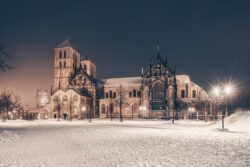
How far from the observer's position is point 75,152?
12.5 m

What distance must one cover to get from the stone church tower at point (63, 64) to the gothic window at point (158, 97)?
30501 mm

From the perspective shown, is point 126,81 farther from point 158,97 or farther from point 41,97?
point 41,97

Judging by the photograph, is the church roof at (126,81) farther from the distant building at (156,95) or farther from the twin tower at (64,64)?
the twin tower at (64,64)

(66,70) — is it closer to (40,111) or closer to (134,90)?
(40,111)

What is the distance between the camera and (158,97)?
61.6m

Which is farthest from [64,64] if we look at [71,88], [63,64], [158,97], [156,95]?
[158,97]

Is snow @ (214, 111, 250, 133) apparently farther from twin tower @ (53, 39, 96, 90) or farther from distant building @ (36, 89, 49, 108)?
distant building @ (36, 89, 49, 108)

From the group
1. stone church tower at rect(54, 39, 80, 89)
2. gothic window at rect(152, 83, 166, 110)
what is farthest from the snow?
stone church tower at rect(54, 39, 80, 89)

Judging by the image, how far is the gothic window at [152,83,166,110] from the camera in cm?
6080

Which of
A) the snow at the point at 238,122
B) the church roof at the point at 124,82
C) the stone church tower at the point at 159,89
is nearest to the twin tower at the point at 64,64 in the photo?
the church roof at the point at 124,82

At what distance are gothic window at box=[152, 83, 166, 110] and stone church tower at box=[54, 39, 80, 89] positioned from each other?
30.5 metres

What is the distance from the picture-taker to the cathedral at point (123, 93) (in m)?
60.7

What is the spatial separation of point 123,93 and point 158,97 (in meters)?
11.6

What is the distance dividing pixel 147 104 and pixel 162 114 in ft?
17.8
